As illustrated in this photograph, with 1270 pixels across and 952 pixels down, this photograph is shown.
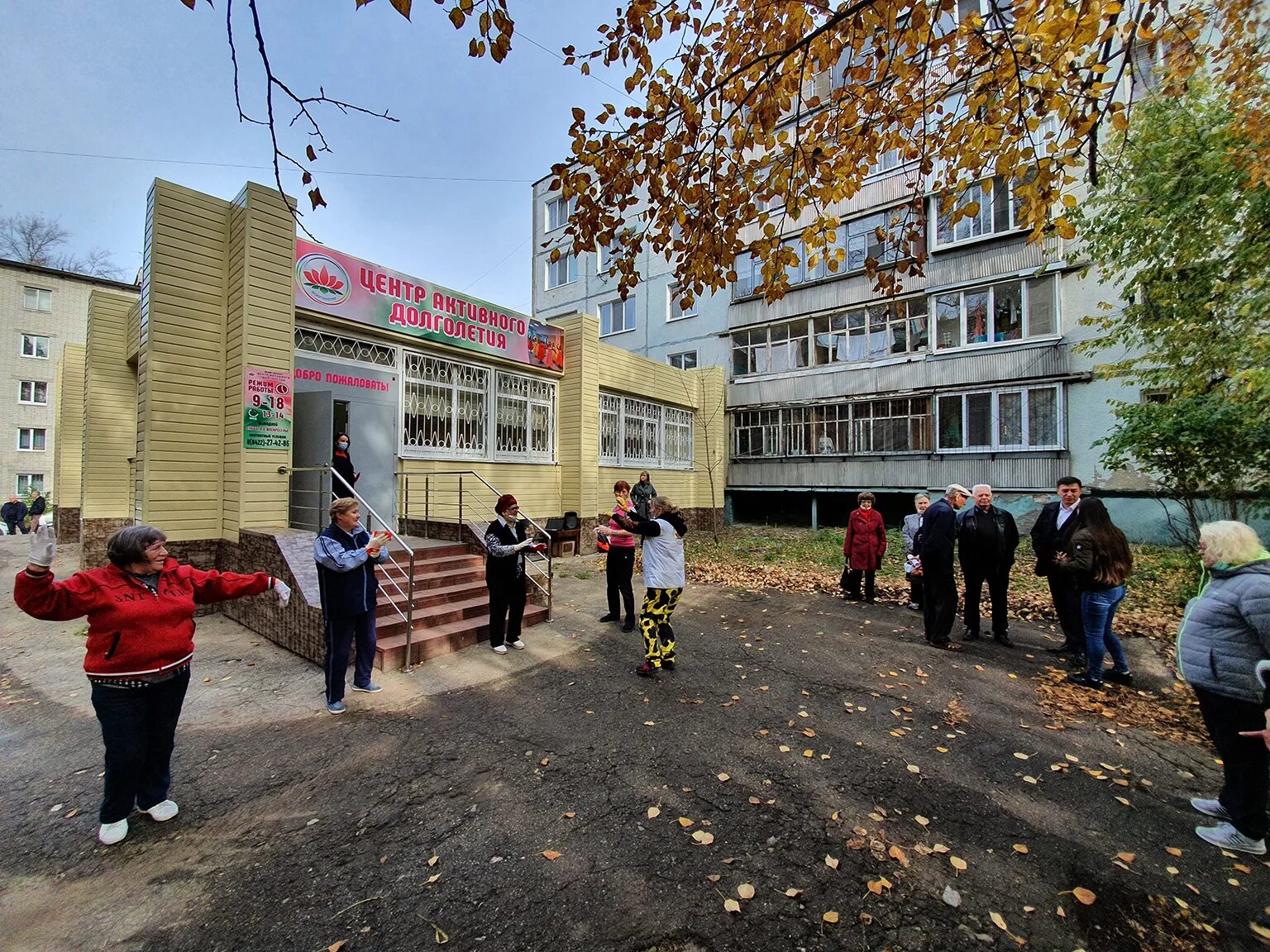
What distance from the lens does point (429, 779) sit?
3555 millimetres

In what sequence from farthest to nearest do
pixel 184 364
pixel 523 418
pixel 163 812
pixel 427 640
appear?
1. pixel 523 418
2. pixel 184 364
3. pixel 427 640
4. pixel 163 812

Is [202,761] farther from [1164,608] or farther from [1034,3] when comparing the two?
[1164,608]

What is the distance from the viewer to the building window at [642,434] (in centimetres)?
1463

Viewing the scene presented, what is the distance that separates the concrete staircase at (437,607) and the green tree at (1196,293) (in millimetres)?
9395

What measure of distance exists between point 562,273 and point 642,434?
14.7 metres

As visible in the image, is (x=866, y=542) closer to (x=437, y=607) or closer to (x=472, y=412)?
(x=437, y=607)

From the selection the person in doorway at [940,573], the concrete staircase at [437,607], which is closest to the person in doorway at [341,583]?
the concrete staircase at [437,607]

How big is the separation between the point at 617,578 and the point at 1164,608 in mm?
7922

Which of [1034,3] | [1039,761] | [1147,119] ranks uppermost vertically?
[1147,119]

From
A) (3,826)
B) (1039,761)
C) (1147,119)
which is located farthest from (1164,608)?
(3,826)

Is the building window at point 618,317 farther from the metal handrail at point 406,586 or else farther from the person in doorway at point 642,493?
the metal handrail at point 406,586

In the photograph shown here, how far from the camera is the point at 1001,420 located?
15.5 metres

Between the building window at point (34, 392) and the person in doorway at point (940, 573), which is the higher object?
the building window at point (34, 392)

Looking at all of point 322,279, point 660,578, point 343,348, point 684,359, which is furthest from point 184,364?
point 684,359
